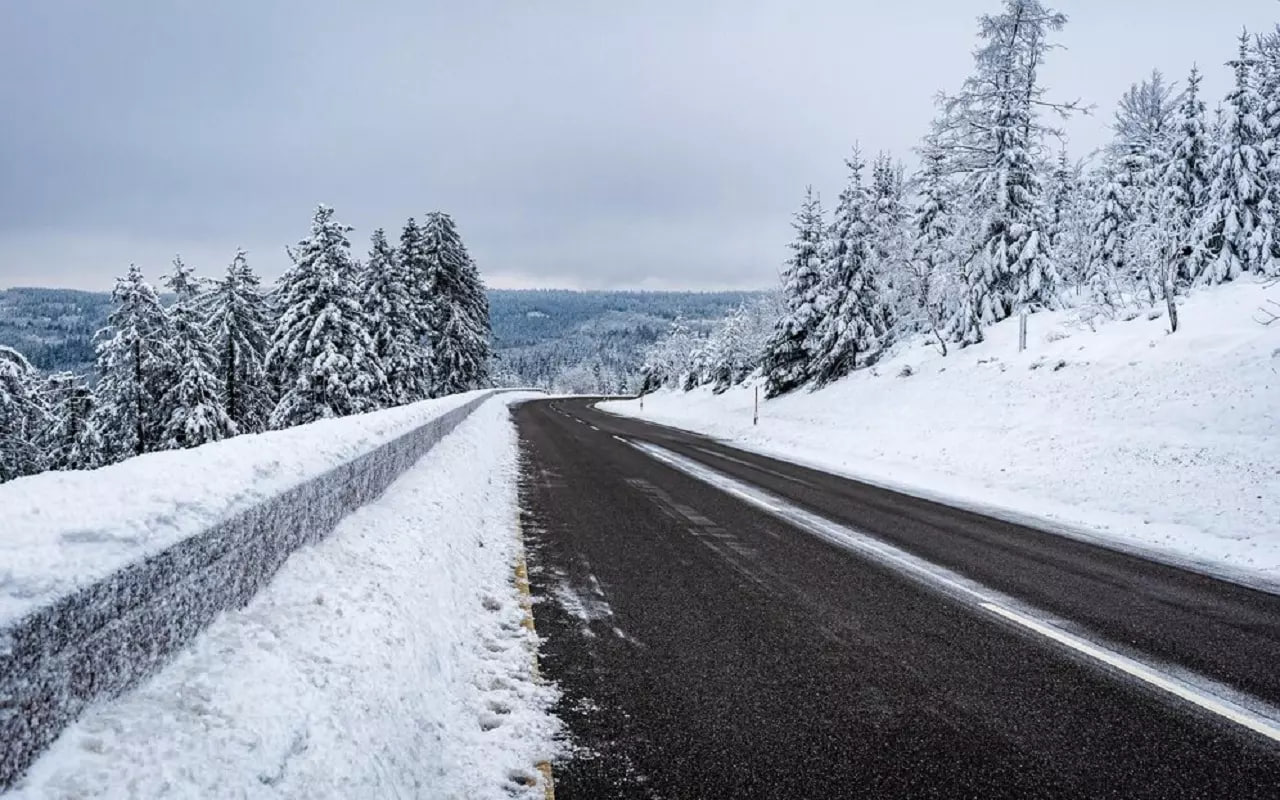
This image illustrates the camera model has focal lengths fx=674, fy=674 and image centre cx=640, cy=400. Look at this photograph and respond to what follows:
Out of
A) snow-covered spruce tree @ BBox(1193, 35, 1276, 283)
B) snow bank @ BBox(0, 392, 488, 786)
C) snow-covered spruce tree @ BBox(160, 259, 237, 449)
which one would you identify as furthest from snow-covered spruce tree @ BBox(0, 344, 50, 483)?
snow-covered spruce tree @ BBox(1193, 35, 1276, 283)

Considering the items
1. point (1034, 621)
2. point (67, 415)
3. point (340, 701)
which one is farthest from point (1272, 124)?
point (67, 415)

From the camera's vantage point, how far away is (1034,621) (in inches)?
207

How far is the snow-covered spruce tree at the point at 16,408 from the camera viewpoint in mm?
25906

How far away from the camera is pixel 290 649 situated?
3391mm

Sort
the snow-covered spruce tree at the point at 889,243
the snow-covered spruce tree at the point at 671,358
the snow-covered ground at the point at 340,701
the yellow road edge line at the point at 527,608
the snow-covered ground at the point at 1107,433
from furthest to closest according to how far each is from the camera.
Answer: the snow-covered spruce tree at the point at 671,358 < the snow-covered spruce tree at the point at 889,243 < the snow-covered ground at the point at 1107,433 < the yellow road edge line at the point at 527,608 < the snow-covered ground at the point at 340,701

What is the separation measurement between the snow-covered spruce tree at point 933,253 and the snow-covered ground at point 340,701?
978 inches

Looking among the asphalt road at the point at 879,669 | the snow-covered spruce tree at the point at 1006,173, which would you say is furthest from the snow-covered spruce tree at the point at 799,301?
the asphalt road at the point at 879,669

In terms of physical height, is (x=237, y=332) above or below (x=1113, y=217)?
below

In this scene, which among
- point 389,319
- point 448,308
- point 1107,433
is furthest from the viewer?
point 448,308

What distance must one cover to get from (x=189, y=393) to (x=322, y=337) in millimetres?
5727

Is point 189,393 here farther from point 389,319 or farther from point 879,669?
point 879,669

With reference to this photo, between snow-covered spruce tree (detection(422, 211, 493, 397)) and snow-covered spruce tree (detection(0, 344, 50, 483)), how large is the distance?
804 inches

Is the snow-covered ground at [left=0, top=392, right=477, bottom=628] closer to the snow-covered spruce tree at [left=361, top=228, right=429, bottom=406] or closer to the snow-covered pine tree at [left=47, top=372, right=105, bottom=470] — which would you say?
the snow-covered spruce tree at [left=361, top=228, right=429, bottom=406]

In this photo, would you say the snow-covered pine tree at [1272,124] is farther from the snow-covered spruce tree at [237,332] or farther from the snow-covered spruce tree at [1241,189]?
the snow-covered spruce tree at [237,332]
